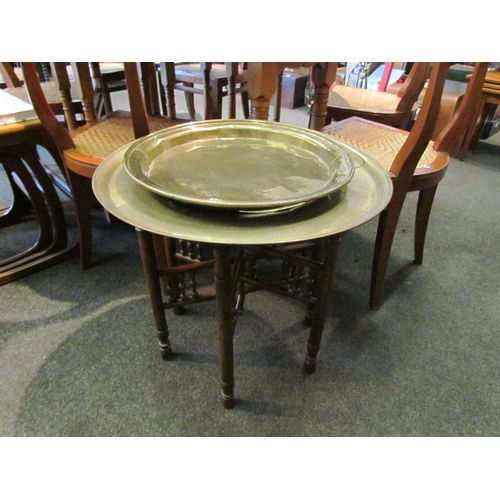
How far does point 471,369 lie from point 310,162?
2.62 feet

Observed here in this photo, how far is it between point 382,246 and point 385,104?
0.97 m

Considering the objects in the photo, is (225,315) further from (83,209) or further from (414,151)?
(83,209)

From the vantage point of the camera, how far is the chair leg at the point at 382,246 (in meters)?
1.11

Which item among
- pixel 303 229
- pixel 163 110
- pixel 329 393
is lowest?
pixel 329 393

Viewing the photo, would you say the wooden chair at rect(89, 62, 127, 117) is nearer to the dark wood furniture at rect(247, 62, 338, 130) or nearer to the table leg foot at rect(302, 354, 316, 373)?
the dark wood furniture at rect(247, 62, 338, 130)

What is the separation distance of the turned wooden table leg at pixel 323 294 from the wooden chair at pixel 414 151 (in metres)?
0.36

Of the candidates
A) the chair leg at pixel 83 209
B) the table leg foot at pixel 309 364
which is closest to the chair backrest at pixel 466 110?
the table leg foot at pixel 309 364

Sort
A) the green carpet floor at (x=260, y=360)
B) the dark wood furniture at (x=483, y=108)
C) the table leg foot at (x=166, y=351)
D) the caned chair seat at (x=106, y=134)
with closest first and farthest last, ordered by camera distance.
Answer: the green carpet floor at (x=260, y=360), the table leg foot at (x=166, y=351), the caned chair seat at (x=106, y=134), the dark wood furniture at (x=483, y=108)

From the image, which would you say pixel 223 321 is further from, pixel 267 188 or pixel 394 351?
pixel 394 351

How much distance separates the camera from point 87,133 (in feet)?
4.28

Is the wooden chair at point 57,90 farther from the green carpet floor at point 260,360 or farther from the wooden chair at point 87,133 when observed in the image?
the green carpet floor at point 260,360

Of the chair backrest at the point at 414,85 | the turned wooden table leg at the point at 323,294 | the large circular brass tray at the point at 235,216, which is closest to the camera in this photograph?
the large circular brass tray at the point at 235,216

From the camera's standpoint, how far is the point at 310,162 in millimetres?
803

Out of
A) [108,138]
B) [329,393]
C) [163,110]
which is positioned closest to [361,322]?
[329,393]
